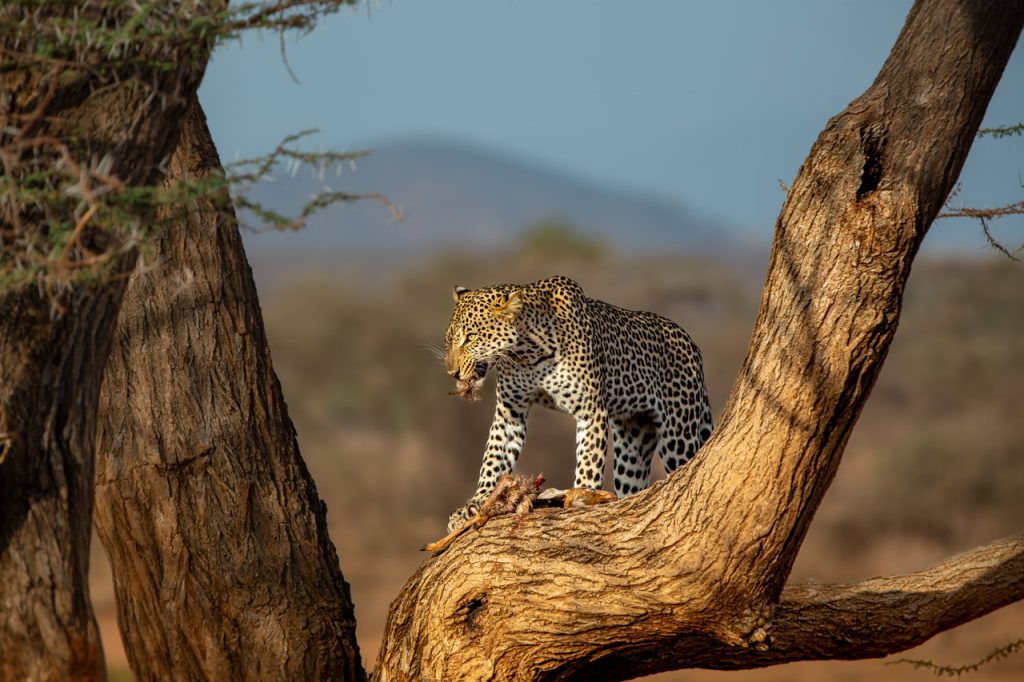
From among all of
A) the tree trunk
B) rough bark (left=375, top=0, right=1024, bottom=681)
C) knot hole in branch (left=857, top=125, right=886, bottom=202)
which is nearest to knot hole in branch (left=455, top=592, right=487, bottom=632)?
rough bark (left=375, top=0, right=1024, bottom=681)

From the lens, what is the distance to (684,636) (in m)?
5.48

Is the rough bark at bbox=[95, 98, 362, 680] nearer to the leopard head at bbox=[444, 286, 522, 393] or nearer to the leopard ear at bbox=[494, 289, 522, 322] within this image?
the leopard head at bbox=[444, 286, 522, 393]

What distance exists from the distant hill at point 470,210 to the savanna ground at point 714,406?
7048cm

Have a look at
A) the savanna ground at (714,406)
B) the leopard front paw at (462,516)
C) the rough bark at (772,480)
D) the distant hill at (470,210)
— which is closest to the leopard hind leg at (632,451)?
the leopard front paw at (462,516)

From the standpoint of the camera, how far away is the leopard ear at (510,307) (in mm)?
6906

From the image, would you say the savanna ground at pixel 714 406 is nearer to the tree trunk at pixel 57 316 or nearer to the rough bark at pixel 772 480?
the rough bark at pixel 772 480

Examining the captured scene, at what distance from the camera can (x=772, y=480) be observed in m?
4.70

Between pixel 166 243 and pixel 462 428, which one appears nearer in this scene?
pixel 166 243

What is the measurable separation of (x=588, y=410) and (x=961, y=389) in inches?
707

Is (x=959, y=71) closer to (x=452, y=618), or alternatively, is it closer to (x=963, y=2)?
(x=963, y=2)

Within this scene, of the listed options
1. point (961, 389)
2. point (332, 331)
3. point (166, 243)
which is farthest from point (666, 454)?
point (332, 331)

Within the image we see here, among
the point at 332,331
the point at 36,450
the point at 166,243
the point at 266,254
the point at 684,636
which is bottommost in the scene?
the point at 684,636

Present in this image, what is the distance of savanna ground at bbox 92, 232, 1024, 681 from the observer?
17.4 meters

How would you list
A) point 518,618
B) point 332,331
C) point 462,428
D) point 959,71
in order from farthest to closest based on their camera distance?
point 332,331
point 462,428
point 518,618
point 959,71
